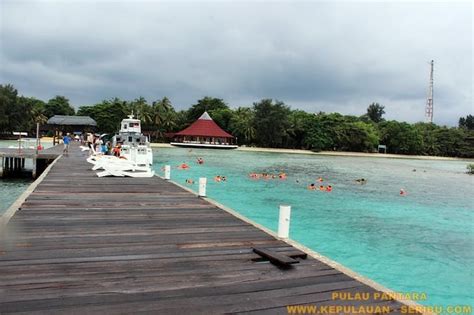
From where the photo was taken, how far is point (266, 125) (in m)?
81.4

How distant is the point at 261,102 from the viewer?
84125mm

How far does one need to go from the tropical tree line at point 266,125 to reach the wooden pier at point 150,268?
72.6 metres

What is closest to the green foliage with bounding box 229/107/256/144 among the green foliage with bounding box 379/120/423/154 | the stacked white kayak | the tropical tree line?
the tropical tree line

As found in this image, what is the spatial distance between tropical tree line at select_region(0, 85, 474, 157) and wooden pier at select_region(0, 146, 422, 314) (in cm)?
7256

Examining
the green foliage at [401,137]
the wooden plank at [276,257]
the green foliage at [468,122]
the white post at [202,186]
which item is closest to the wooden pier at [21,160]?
the white post at [202,186]

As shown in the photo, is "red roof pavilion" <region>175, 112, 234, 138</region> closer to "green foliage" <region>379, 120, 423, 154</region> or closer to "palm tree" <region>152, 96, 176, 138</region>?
"palm tree" <region>152, 96, 176, 138</region>

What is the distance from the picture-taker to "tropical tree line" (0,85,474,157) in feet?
255

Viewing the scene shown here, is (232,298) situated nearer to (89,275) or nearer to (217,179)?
(89,275)

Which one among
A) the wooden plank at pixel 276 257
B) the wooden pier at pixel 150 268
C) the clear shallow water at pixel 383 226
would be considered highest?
the wooden plank at pixel 276 257

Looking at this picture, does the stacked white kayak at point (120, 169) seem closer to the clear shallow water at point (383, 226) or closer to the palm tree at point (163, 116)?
the clear shallow water at point (383, 226)

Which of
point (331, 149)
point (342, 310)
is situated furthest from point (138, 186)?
point (331, 149)

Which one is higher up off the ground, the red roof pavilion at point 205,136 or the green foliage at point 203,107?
the green foliage at point 203,107

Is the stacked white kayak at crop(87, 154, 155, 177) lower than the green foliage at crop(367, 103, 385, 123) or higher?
lower

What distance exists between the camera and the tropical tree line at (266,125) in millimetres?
77750
